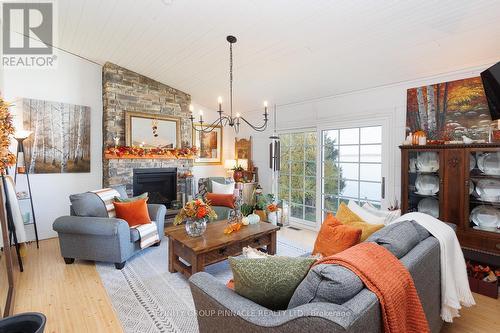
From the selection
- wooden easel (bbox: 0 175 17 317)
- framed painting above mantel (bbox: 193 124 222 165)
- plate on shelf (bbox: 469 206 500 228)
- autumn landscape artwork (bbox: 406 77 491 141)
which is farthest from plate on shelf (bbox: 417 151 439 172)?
wooden easel (bbox: 0 175 17 317)

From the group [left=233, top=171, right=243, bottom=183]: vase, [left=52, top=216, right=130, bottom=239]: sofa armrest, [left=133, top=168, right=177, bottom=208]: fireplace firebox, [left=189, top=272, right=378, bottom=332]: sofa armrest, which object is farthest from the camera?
[left=233, top=171, right=243, bottom=183]: vase

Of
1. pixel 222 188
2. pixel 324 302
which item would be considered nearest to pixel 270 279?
pixel 324 302

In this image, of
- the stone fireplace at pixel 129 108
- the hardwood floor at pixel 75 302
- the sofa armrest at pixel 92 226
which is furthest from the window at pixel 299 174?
the sofa armrest at pixel 92 226

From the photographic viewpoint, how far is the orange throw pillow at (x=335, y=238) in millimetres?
1970

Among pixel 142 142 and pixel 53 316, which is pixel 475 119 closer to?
pixel 53 316

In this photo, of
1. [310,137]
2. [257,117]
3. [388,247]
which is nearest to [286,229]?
[310,137]

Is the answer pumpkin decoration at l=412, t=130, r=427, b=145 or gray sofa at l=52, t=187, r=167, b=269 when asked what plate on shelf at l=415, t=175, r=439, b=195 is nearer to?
pumpkin decoration at l=412, t=130, r=427, b=145

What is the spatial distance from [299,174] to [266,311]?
3978 millimetres

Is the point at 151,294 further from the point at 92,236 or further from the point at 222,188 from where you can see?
the point at 222,188

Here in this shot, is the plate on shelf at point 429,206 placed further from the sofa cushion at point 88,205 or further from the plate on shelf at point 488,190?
the sofa cushion at point 88,205

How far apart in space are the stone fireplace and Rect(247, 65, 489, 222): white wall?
7.97ft

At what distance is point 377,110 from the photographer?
376cm

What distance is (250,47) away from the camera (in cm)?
338

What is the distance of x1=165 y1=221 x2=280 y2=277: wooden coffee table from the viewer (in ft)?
8.68
